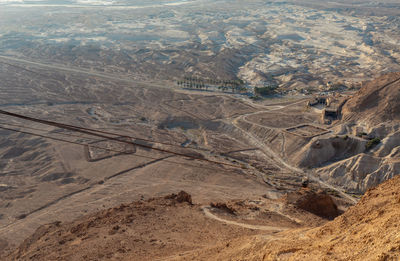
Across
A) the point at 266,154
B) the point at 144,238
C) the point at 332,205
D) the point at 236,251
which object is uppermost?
the point at 236,251

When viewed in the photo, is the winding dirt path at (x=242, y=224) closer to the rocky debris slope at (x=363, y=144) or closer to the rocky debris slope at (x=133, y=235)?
the rocky debris slope at (x=133, y=235)

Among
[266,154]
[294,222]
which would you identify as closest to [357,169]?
[266,154]

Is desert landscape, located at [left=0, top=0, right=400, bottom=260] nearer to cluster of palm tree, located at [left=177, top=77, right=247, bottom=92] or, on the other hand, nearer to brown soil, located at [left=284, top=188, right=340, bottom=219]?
brown soil, located at [left=284, top=188, right=340, bottom=219]

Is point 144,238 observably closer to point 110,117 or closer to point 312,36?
point 110,117

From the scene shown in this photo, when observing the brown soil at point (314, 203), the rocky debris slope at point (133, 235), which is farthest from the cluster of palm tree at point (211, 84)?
the rocky debris slope at point (133, 235)

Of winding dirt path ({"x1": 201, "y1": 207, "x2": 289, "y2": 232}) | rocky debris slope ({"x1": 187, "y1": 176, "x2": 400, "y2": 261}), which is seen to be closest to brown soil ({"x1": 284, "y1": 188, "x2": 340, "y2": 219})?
winding dirt path ({"x1": 201, "y1": 207, "x2": 289, "y2": 232})

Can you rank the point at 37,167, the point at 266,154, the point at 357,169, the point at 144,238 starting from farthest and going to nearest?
the point at 266,154 < the point at 37,167 < the point at 357,169 < the point at 144,238
